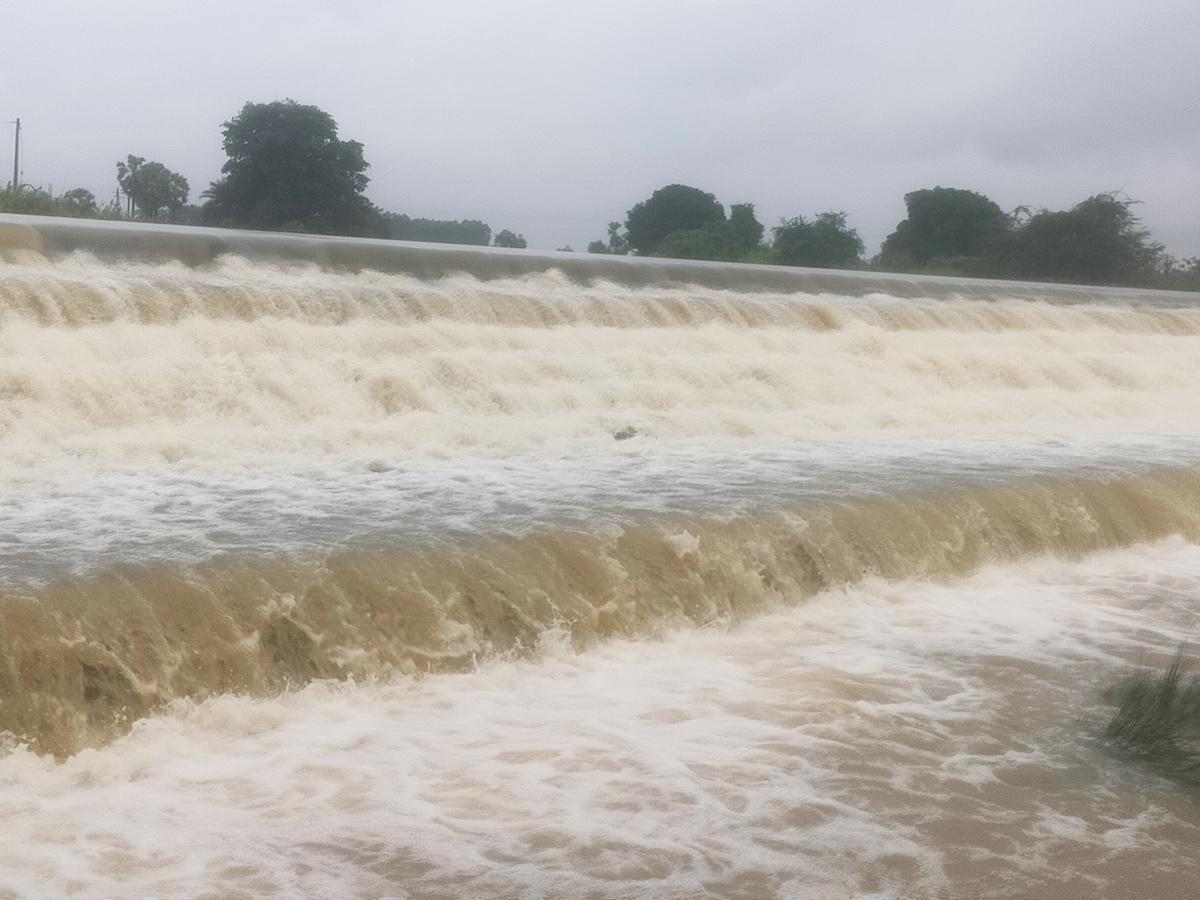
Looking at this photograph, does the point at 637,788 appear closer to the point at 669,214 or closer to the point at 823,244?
the point at 823,244

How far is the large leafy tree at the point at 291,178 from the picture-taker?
37.7 m

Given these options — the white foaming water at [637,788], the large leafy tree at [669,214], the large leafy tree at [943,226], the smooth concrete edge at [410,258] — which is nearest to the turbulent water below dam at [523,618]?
the white foaming water at [637,788]

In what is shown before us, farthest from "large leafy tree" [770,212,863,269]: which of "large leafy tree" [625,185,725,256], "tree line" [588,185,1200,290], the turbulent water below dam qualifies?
the turbulent water below dam

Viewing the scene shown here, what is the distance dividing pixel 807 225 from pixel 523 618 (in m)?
36.0

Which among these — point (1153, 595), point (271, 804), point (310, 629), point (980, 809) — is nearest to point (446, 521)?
point (310, 629)

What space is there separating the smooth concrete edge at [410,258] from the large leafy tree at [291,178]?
2224 cm

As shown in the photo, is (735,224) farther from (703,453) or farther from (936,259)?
(703,453)

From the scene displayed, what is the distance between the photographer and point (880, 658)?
568 cm

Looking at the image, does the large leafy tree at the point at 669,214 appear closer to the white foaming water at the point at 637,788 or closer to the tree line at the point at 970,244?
the tree line at the point at 970,244

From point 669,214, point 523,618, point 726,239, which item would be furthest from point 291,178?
point 523,618

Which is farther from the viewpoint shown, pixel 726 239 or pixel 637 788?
pixel 726 239

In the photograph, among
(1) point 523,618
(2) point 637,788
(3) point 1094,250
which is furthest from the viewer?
(3) point 1094,250

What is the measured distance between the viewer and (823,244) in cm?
3931

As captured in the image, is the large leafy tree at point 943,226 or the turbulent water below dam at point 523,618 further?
the large leafy tree at point 943,226
